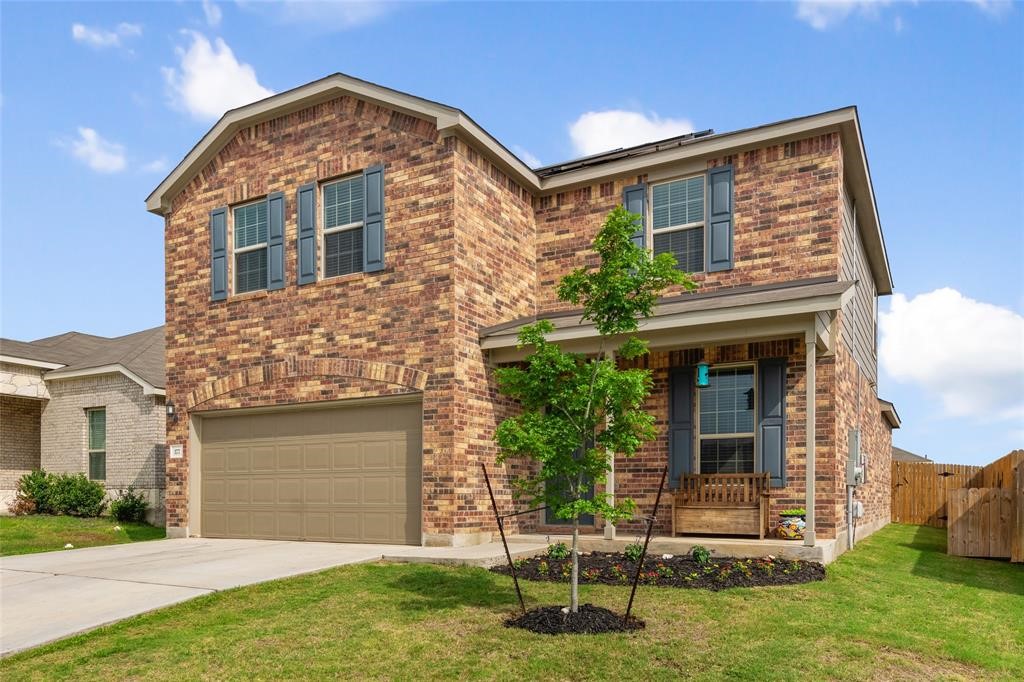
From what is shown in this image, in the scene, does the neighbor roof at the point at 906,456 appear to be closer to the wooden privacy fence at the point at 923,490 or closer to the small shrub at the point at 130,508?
the wooden privacy fence at the point at 923,490

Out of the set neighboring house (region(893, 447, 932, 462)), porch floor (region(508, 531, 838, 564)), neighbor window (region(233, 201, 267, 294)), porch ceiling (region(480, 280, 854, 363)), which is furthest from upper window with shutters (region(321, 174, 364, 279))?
neighboring house (region(893, 447, 932, 462))

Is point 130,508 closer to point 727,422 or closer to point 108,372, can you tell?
point 108,372

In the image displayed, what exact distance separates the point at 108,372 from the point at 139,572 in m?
A: 10.1

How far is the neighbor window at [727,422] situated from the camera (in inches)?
457

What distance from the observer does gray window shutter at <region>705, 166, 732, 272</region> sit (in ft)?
40.4

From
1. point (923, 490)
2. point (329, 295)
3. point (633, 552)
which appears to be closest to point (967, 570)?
point (633, 552)

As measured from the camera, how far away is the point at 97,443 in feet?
62.2

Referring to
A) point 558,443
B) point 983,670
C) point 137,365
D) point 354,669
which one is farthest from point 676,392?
point 137,365

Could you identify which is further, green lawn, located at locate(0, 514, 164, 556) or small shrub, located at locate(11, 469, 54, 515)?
small shrub, located at locate(11, 469, 54, 515)

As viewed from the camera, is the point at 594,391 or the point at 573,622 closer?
the point at 573,622

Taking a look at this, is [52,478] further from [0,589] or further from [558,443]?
[558,443]

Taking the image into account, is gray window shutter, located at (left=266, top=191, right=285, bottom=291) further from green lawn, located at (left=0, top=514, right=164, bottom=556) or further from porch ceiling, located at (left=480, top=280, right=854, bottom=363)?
green lawn, located at (left=0, top=514, right=164, bottom=556)

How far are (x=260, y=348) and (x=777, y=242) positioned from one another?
8.44 meters

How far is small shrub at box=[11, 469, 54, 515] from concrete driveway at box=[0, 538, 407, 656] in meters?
7.13
